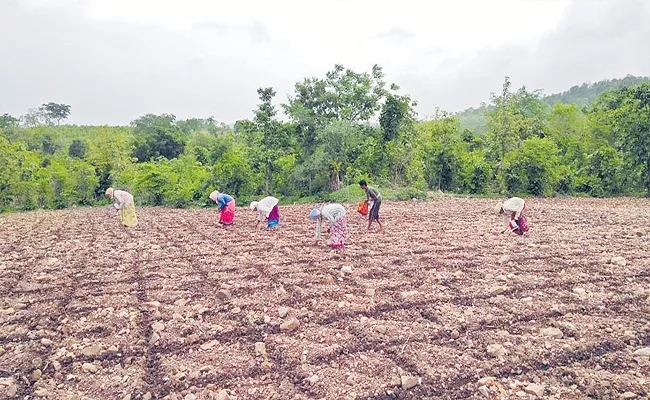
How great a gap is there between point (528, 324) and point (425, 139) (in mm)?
24539

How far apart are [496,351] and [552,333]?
0.91 metres

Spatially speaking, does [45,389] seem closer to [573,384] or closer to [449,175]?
[573,384]

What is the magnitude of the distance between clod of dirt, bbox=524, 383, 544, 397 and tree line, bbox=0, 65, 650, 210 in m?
19.0

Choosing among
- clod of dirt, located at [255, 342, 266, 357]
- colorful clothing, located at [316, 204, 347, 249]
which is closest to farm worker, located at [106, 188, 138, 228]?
colorful clothing, located at [316, 204, 347, 249]

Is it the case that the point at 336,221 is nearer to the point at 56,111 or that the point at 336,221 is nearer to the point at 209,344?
the point at 209,344

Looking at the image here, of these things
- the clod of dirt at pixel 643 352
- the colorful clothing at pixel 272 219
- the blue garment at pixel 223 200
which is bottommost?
the clod of dirt at pixel 643 352

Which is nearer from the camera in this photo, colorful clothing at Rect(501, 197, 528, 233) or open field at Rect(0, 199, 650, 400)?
open field at Rect(0, 199, 650, 400)

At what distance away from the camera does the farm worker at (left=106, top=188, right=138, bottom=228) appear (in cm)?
1370

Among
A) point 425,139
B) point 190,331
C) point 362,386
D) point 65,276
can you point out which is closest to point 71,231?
point 65,276

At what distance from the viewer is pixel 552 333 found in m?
5.03

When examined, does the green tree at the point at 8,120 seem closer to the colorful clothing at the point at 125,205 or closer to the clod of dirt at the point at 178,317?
the colorful clothing at the point at 125,205

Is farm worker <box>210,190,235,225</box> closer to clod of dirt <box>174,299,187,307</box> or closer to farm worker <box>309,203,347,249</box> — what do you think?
farm worker <box>309,203,347,249</box>

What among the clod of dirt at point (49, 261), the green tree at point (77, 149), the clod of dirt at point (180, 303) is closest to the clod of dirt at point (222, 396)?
the clod of dirt at point (180, 303)

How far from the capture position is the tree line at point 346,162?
23750 millimetres
